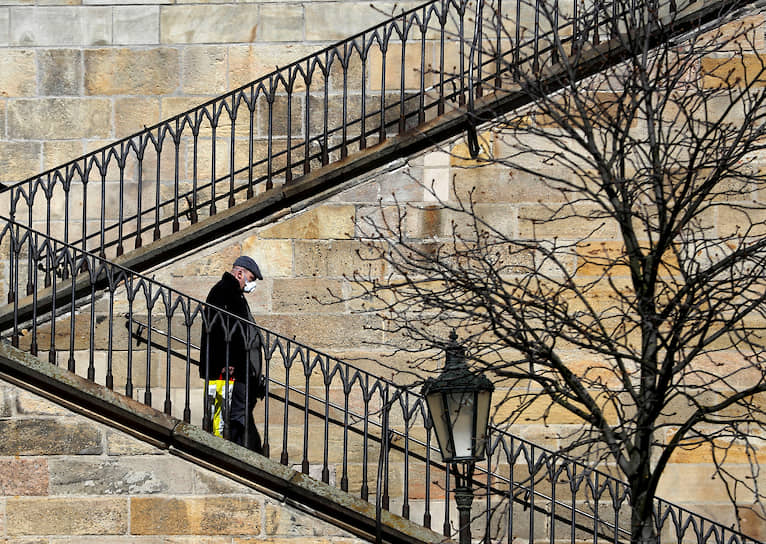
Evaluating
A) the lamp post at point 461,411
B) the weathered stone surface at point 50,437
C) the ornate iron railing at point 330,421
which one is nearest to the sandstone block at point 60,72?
the ornate iron railing at point 330,421

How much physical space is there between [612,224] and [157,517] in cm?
454

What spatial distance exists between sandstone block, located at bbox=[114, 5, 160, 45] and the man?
296 cm

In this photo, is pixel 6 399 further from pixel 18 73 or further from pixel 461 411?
pixel 18 73

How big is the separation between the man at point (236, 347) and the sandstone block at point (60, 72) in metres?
2.99

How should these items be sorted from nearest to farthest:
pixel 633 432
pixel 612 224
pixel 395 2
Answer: pixel 633 432 → pixel 612 224 → pixel 395 2

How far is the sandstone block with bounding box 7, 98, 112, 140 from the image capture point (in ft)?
44.8

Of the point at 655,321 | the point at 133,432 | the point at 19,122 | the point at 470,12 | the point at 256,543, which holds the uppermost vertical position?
the point at 470,12

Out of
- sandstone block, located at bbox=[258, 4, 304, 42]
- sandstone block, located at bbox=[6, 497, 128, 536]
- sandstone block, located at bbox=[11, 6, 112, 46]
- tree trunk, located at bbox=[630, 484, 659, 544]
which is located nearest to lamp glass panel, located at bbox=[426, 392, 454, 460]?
tree trunk, located at bbox=[630, 484, 659, 544]

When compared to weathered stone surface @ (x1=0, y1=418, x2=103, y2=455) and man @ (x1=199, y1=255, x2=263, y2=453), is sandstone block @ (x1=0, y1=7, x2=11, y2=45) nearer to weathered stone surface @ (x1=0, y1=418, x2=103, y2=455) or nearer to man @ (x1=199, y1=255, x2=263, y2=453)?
man @ (x1=199, y1=255, x2=263, y2=453)

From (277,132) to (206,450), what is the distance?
157 inches

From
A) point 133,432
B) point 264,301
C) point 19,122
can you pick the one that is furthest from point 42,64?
point 133,432

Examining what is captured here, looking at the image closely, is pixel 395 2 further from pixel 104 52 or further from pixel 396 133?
pixel 104 52

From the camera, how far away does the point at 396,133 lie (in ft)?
43.0

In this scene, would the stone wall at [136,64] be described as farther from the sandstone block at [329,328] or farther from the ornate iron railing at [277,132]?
the sandstone block at [329,328]
